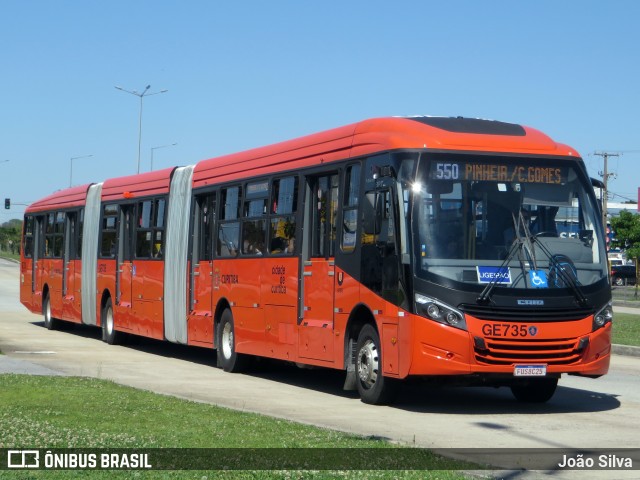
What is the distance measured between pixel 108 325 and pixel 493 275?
49.9 feet

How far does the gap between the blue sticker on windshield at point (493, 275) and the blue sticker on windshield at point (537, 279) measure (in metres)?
0.29

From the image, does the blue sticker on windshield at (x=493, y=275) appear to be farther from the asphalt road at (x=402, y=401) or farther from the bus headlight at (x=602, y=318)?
the asphalt road at (x=402, y=401)

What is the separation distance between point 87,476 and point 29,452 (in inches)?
44.0

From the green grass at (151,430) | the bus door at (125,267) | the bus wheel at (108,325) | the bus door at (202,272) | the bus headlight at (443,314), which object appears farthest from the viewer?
the bus wheel at (108,325)

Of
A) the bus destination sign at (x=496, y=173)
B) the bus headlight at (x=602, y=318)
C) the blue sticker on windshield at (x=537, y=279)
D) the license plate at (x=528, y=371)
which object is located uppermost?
the bus destination sign at (x=496, y=173)

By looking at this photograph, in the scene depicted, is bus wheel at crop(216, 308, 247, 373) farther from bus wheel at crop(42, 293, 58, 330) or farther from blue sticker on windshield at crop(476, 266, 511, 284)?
bus wheel at crop(42, 293, 58, 330)

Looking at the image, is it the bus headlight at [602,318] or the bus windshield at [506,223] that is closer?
the bus windshield at [506,223]

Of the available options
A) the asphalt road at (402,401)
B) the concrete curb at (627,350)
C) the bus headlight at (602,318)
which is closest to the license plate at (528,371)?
the asphalt road at (402,401)

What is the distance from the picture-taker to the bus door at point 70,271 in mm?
30594

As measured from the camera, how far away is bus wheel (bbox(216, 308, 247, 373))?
20531 mm

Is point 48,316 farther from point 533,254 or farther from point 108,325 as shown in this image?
point 533,254

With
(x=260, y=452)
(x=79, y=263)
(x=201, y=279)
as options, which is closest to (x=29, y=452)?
(x=260, y=452)

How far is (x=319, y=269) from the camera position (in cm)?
1709

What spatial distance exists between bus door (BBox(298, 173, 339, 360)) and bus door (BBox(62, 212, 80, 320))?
542 inches
